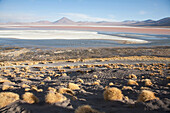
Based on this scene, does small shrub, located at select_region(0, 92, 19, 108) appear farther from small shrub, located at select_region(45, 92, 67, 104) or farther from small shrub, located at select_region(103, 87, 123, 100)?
small shrub, located at select_region(103, 87, 123, 100)

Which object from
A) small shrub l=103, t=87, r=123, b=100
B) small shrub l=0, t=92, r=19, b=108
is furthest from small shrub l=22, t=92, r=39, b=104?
small shrub l=103, t=87, r=123, b=100

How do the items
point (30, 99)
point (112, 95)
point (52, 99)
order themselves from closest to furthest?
point (52, 99), point (30, 99), point (112, 95)

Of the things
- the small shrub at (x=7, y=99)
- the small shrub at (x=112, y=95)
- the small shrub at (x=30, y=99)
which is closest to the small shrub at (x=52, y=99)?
the small shrub at (x=30, y=99)

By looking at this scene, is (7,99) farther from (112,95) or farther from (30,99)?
(112,95)

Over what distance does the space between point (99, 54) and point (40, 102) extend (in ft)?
62.8

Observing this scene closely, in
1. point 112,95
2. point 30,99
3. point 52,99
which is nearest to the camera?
point 52,99

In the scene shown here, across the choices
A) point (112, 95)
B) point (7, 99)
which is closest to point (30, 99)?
point (7, 99)

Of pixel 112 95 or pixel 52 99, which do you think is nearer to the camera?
pixel 52 99

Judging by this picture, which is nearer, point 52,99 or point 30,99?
point 52,99

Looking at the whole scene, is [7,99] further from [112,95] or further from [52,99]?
[112,95]

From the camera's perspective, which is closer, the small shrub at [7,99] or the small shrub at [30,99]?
the small shrub at [7,99]

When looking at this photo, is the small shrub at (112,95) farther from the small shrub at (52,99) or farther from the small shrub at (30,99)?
the small shrub at (30,99)

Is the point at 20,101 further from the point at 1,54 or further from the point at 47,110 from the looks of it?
the point at 1,54

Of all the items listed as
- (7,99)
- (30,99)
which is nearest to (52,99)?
(30,99)
